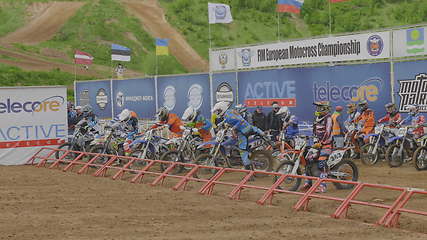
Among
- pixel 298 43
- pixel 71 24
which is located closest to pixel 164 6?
pixel 71 24

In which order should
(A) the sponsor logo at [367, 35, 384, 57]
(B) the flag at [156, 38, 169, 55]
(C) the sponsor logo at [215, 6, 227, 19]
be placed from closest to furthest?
(A) the sponsor logo at [367, 35, 384, 57], (C) the sponsor logo at [215, 6, 227, 19], (B) the flag at [156, 38, 169, 55]

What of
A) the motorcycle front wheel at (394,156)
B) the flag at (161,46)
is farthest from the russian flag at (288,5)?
the motorcycle front wheel at (394,156)

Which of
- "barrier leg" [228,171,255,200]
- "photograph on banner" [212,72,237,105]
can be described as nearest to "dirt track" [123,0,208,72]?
"photograph on banner" [212,72,237,105]

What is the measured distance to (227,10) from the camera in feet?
85.3

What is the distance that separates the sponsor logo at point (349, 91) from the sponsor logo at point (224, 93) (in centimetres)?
369

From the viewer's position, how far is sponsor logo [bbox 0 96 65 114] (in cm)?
2131

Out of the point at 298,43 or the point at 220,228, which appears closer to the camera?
the point at 220,228

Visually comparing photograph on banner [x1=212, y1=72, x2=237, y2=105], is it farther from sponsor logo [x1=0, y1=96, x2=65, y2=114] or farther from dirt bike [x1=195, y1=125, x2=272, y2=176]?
dirt bike [x1=195, y1=125, x2=272, y2=176]

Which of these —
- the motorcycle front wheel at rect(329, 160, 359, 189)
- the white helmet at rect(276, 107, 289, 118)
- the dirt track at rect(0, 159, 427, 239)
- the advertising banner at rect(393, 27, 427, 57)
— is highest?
the advertising banner at rect(393, 27, 427, 57)

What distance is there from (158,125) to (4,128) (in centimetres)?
578

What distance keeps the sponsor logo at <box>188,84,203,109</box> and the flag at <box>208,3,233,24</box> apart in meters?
2.52

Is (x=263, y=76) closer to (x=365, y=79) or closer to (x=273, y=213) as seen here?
(x=365, y=79)

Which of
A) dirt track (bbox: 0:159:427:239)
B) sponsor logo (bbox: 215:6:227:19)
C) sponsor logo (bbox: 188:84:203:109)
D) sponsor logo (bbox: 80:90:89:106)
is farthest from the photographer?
sponsor logo (bbox: 80:90:89:106)

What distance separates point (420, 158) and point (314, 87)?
495cm
